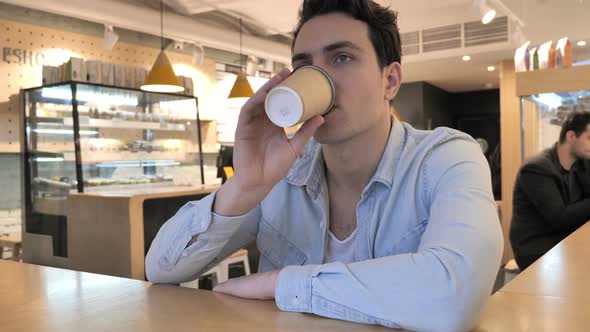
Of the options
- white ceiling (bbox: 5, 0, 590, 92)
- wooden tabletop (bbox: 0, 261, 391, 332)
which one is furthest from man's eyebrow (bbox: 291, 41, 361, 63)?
white ceiling (bbox: 5, 0, 590, 92)

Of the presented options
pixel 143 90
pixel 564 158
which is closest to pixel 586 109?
pixel 564 158

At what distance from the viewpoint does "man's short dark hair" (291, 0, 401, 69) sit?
4.21ft

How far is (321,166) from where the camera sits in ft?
4.42

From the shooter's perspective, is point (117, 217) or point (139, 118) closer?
point (117, 217)

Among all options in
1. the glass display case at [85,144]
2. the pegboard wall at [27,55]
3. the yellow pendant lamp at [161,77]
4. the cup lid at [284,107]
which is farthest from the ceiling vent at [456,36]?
the cup lid at [284,107]

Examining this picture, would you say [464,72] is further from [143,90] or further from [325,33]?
[325,33]

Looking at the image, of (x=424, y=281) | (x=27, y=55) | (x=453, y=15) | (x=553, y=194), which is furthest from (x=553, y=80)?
(x=27, y=55)

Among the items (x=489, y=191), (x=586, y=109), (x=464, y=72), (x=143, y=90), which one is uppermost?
(x=464, y=72)

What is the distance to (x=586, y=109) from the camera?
3209mm

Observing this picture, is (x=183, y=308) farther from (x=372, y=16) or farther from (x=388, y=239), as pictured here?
(x=372, y=16)

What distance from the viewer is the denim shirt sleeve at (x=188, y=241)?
1131 millimetres

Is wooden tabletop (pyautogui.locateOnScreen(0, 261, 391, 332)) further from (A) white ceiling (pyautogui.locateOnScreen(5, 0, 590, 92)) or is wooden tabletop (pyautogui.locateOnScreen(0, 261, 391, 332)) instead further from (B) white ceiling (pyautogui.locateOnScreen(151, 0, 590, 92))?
(B) white ceiling (pyautogui.locateOnScreen(151, 0, 590, 92))

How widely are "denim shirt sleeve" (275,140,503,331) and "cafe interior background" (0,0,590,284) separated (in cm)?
230

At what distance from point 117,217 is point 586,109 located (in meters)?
3.02
